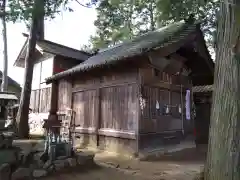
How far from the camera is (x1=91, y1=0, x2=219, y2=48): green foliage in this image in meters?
9.94

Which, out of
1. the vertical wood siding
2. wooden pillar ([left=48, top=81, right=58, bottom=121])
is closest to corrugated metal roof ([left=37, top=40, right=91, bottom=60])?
wooden pillar ([left=48, top=81, right=58, bottom=121])

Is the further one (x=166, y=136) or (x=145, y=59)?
(x=166, y=136)

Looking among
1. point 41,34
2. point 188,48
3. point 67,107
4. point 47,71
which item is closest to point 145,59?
point 188,48

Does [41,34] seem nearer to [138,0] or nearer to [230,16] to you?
[138,0]

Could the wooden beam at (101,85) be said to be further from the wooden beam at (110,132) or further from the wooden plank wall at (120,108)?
the wooden beam at (110,132)

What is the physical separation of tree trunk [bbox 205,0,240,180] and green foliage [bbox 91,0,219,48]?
6.01 m

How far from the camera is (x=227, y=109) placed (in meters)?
2.93

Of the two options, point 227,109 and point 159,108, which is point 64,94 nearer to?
point 159,108

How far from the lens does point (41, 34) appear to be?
14141mm

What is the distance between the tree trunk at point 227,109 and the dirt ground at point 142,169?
224cm

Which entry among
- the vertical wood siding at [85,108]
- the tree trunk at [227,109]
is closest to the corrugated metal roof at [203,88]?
the vertical wood siding at [85,108]

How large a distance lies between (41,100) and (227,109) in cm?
1135

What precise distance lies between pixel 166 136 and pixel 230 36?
5.57 metres

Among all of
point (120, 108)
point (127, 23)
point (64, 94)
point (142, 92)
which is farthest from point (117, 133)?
point (127, 23)
